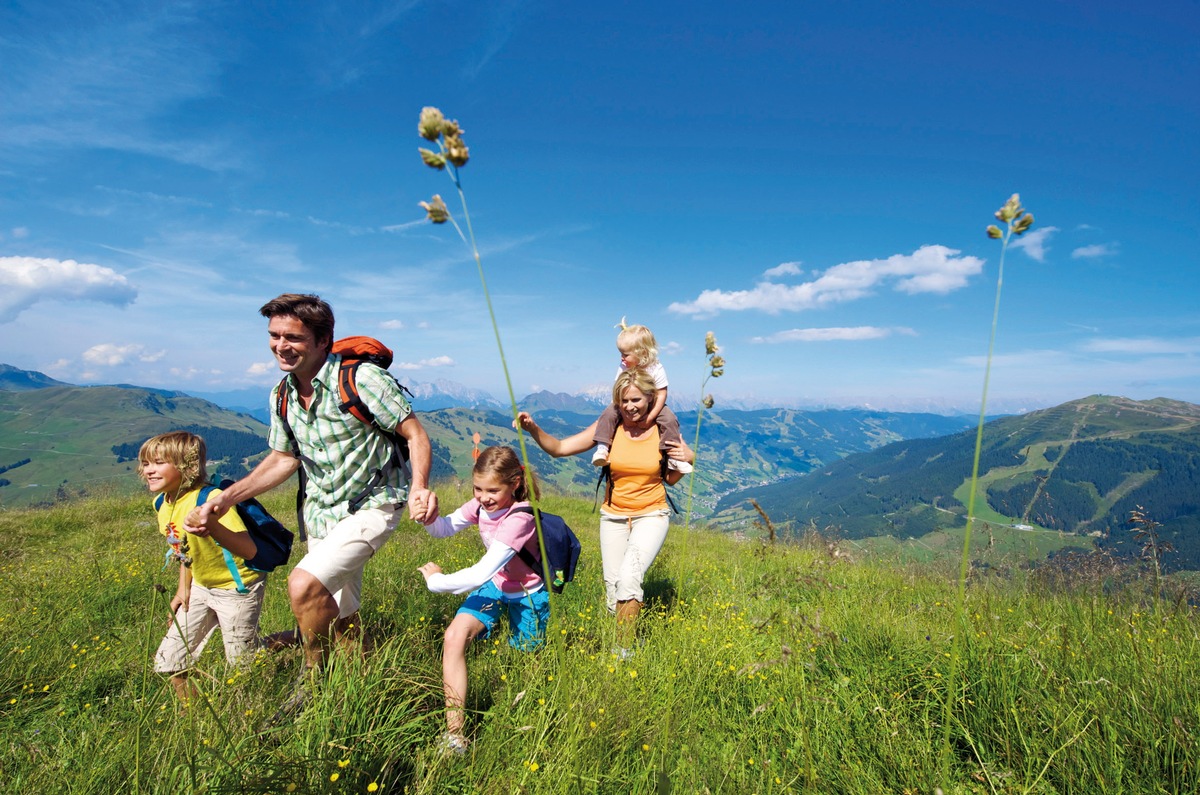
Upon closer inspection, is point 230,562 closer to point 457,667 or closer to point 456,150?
point 457,667

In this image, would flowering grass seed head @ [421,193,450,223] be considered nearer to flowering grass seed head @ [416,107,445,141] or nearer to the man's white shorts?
flowering grass seed head @ [416,107,445,141]

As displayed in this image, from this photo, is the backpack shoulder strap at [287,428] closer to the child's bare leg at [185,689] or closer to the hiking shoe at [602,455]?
the child's bare leg at [185,689]

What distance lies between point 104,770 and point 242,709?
55cm

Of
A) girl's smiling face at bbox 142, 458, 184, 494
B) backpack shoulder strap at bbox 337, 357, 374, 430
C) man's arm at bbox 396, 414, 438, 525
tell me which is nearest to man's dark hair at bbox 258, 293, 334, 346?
backpack shoulder strap at bbox 337, 357, 374, 430

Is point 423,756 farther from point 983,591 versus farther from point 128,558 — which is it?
point 128,558

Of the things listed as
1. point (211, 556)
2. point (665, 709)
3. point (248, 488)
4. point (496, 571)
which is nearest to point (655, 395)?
point (496, 571)

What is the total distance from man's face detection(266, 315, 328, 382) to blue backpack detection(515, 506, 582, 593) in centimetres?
179

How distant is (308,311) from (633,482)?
310 centimetres

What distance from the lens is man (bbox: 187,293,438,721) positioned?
3.58 meters

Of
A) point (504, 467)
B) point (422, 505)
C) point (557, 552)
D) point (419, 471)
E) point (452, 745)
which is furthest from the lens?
point (557, 552)

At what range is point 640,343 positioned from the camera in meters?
5.58

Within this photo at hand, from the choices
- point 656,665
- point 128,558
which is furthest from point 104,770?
point 128,558

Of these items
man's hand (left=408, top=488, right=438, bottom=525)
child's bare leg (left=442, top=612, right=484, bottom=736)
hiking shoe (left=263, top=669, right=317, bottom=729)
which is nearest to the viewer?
hiking shoe (left=263, top=669, right=317, bottom=729)

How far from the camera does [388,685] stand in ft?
9.34
